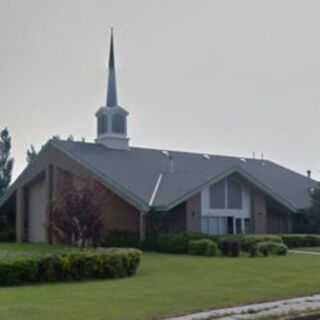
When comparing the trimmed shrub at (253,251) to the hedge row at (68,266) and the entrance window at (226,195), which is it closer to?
the entrance window at (226,195)

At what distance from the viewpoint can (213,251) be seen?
3009 cm

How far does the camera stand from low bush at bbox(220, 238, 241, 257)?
96.5 ft

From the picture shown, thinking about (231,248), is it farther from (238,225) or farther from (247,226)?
(247,226)

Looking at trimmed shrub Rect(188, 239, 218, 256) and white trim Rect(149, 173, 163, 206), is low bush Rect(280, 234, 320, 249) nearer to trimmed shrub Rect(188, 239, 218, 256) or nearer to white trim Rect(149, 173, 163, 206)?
trimmed shrub Rect(188, 239, 218, 256)

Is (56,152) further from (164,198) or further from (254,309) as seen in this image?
(254,309)

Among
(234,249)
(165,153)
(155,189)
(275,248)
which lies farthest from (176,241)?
(165,153)

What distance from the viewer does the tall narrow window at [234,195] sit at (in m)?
38.2

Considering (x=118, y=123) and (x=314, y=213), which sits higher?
(x=118, y=123)

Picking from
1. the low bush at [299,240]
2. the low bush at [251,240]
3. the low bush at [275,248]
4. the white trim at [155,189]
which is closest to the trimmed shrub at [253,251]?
the low bush at [275,248]

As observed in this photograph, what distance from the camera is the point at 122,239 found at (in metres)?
35.6

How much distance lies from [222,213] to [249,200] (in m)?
2.43

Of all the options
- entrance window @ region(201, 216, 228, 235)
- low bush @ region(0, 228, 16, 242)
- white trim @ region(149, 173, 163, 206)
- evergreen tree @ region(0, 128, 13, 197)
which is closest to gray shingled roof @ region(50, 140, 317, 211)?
white trim @ region(149, 173, 163, 206)

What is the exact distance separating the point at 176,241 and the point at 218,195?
19.5ft

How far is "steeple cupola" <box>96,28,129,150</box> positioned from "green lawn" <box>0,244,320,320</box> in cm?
2006
